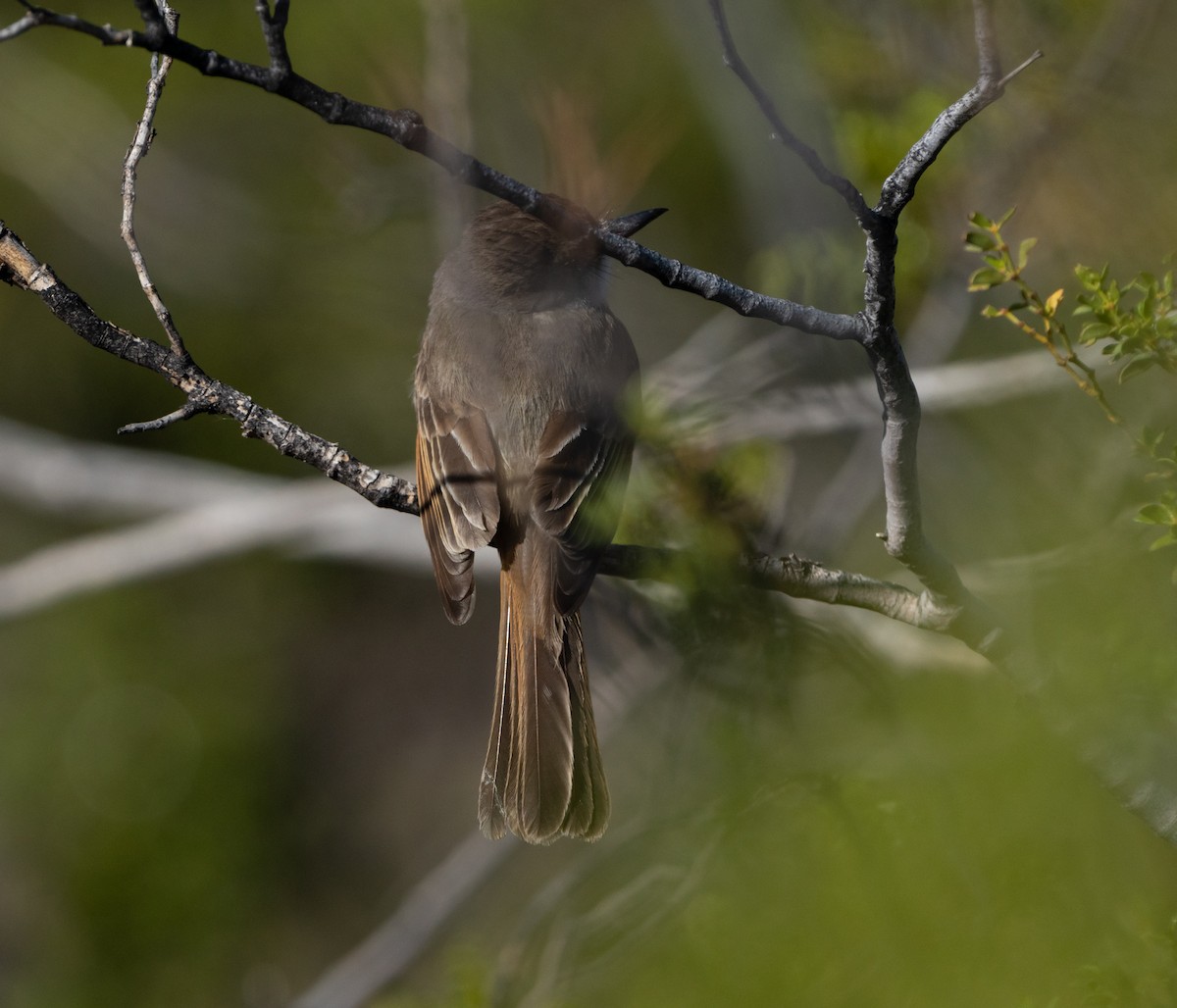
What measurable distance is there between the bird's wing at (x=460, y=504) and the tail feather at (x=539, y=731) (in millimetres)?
134

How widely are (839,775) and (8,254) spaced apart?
2.17 m

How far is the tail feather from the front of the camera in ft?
10.8

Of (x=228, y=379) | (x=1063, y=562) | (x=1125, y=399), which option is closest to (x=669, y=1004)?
(x=1063, y=562)

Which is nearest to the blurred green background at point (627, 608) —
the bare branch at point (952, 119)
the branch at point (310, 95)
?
the bare branch at point (952, 119)

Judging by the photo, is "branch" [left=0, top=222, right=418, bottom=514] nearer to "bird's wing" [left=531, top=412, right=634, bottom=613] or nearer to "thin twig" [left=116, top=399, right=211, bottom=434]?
"thin twig" [left=116, top=399, right=211, bottom=434]

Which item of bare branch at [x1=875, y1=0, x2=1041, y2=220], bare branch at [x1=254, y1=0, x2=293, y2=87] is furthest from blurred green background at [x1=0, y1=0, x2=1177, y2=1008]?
bare branch at [x1=254, y1=0, x2=293, y2=87]

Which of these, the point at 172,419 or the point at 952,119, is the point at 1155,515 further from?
the point at 172,419

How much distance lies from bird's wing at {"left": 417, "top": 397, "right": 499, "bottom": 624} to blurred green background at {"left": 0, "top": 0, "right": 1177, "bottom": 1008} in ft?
1.45

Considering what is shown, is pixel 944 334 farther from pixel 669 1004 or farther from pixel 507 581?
pixel 669 1004

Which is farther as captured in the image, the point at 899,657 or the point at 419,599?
the point at 419,599

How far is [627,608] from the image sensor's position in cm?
330

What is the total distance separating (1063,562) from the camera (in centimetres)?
225

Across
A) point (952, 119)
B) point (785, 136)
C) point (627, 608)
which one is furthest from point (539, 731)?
point (952, 119)

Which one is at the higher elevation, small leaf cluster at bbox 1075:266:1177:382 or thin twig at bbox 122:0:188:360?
thin twig at bbox 122:0:188:360
